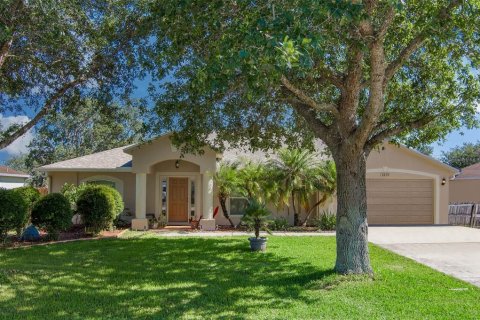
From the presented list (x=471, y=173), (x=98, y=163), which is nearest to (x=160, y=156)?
(x=98, y=163)

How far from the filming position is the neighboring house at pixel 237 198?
21.0 m

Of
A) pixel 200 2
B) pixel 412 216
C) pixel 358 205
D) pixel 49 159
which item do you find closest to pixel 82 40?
pixel 200 2

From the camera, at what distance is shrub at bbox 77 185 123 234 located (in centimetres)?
1638

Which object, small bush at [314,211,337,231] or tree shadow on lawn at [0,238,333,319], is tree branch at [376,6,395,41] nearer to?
tree shadow on lawn at [0,238,333,319]

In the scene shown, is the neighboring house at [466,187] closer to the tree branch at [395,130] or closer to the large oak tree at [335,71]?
the large oak tree at [335,71]

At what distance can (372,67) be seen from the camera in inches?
331

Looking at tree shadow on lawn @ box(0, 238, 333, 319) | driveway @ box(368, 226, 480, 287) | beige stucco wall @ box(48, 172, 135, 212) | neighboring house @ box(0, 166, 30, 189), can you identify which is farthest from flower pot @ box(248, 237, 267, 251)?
neighboring house @ box(0, 166, 30, 189)

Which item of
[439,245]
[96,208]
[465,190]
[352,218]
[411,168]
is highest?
[411,168]

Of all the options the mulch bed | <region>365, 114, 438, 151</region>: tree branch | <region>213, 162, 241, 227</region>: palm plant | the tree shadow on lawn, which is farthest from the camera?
<region>213, 162, 241, 227</region>: palm plant

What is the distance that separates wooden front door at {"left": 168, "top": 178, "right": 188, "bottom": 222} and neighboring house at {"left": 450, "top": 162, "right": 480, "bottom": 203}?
717 inches

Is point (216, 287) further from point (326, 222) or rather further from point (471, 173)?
point (471, 173)

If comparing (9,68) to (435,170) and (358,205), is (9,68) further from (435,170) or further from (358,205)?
(435,170)

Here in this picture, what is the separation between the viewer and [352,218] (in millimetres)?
9438

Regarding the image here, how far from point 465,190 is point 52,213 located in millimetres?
25435
